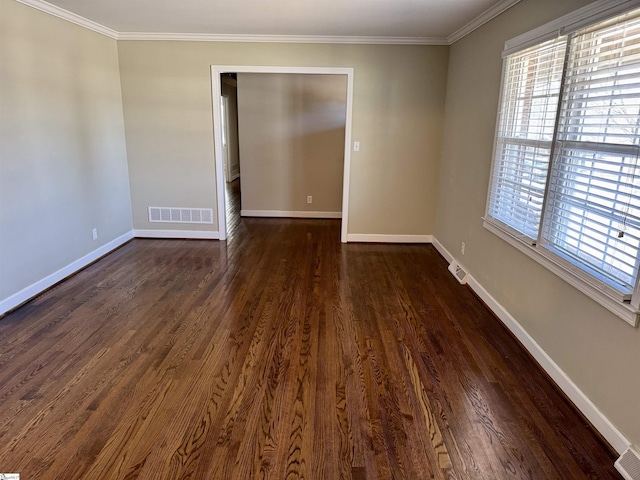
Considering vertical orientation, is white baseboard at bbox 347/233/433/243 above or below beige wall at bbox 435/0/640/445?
below

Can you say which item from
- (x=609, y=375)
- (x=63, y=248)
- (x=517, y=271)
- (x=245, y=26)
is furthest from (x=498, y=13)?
(x=63, y=248)

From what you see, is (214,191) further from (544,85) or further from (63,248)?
(544,85)

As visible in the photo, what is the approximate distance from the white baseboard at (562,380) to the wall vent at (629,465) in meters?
0.06

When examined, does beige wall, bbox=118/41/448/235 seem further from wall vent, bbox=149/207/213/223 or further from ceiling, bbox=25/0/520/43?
ceiling, bbox=25/0/520/43

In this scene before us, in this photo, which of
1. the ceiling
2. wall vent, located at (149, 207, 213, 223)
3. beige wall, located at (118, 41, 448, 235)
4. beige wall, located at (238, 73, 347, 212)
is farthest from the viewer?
beige wall, located at (238, 73, 347, 212)

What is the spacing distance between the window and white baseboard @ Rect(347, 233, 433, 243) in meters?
2.10

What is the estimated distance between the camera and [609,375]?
1949mm

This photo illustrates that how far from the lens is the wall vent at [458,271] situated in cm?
389

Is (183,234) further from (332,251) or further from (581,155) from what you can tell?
(581,155)

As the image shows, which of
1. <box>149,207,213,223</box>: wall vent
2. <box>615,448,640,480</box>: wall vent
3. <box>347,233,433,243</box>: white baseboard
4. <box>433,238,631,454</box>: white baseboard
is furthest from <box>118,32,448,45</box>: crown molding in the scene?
<box>615,448,640,480</box>: wall vent

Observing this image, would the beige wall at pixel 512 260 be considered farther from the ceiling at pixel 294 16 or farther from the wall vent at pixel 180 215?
the wall vent at pixel 180 215

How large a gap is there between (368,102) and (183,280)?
9.45 ft

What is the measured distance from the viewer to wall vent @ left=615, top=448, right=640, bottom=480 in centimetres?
170

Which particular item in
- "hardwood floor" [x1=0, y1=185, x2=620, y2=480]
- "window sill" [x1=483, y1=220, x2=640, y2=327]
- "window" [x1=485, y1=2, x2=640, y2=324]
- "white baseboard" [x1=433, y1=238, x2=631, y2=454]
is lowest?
"hardwood floor" [x1=0, y1=185, x2=620, y2=480]
